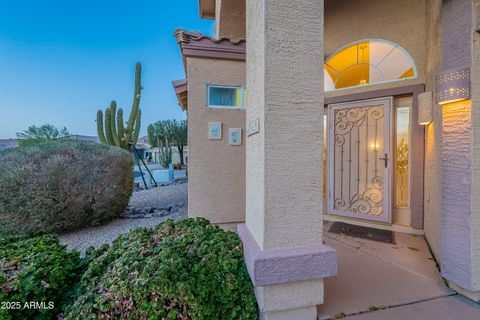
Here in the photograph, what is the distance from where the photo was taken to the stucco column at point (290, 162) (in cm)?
197

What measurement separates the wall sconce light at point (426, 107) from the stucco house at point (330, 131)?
0.8 inches

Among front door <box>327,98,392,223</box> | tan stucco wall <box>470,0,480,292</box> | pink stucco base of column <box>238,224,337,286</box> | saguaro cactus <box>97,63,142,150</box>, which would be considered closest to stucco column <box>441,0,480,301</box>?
tan stucco wall <box>470,0,480,292</box>

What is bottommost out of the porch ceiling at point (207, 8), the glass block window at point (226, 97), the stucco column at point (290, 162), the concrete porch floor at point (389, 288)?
the concrete porch floor at point (389, 288)

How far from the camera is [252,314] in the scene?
2098mm

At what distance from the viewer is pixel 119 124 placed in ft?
40.5

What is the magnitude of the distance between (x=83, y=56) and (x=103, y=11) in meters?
6.27

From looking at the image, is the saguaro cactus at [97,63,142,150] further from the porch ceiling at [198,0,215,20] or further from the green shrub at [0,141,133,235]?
the green shrub at [0,141,133,235]

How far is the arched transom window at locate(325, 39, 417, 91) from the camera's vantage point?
4.41m

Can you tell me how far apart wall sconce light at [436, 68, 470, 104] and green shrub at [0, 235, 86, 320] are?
4449mm

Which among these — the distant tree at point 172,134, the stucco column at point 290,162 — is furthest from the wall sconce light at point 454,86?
the distant tree at point 172,134

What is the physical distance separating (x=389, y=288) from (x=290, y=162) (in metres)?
2.02

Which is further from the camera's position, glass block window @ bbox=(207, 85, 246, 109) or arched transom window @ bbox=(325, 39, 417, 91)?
glass block window @ bbox=(207, 85, 246, 109)

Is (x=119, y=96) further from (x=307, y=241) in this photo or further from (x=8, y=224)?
(x=307, y=241)

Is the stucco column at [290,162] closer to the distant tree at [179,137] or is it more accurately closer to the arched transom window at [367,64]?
the arched transom window at [367,64]
